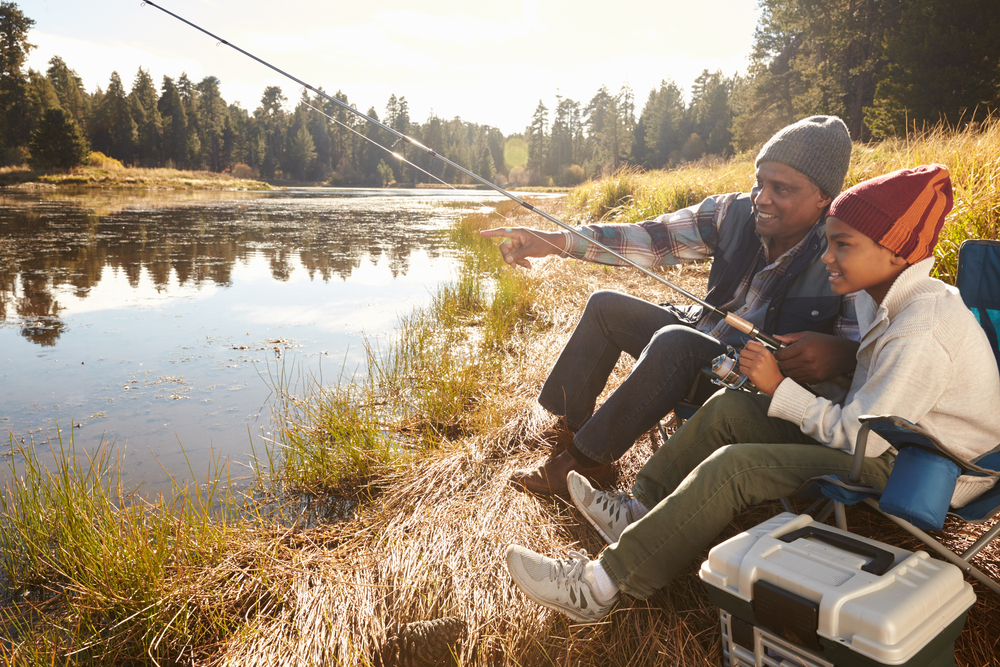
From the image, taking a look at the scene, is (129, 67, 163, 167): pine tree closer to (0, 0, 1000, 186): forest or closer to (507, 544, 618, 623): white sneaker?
(0, 0, 1000, 186): forest

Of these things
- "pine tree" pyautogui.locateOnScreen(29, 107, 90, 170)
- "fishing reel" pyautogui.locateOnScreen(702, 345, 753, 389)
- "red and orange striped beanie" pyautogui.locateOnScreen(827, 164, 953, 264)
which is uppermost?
"pine tree" pyautogui.locateOnScreen(29, 107, 90, 170)

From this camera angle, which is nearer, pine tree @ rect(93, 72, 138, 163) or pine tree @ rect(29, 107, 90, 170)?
pine tree @ rect(29, 107, 90, 170)

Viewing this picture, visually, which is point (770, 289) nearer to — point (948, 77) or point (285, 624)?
point (285, 624)

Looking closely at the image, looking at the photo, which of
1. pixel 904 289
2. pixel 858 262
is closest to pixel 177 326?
pixel 858 262

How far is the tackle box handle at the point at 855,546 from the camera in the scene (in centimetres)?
107

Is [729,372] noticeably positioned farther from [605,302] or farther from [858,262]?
[605,302]

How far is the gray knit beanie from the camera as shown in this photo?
6.33 ft

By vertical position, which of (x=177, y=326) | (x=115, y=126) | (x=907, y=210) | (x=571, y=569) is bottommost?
(x=177, y=326)

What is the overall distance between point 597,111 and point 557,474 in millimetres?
70557

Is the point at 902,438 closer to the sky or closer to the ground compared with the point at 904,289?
closer to the ground

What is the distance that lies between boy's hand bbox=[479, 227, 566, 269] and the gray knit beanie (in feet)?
2.90

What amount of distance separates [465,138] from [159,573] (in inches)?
3490

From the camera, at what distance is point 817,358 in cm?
171

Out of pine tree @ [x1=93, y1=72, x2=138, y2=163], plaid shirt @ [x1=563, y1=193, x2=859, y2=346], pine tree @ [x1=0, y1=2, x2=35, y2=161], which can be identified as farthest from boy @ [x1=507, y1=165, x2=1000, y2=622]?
pine tree @ [x1=93, y1=72, x2=138, y2=163]
